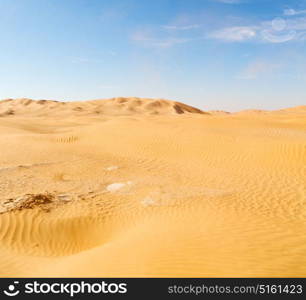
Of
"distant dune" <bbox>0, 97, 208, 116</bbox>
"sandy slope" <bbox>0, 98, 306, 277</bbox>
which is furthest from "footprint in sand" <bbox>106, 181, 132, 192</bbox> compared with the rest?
"distant dune" <bbox>0, 97, 208, 116</bbox>

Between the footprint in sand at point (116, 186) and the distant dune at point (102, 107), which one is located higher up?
the distant dune at point (102, 107)

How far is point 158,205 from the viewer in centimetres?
695

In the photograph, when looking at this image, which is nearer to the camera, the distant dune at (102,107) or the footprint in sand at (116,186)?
the footprint in sand at (116,186)

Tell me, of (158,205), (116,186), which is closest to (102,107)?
(116,186)

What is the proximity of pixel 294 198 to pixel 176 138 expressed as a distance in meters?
8.02

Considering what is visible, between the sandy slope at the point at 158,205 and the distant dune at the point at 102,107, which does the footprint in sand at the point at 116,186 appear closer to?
the sandy slope at the point at 158,205

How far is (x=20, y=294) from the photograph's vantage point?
346 cm

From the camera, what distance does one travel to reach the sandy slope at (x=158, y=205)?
13.2 ft

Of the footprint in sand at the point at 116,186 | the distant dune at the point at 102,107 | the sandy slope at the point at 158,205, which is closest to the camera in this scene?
the sandy slope at the point at 158,205

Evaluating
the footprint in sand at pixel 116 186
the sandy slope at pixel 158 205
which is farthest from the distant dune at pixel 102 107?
the footprint in sand at pixel 116 186

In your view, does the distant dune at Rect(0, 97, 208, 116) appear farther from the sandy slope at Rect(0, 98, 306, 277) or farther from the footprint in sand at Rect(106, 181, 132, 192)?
the footprint in sand at Rect(106, 181, 132, 192)

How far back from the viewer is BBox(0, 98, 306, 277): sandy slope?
4035mm

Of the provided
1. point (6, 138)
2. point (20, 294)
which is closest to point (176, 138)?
point (6, 138)

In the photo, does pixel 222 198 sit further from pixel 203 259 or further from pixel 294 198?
pixel 203 259
